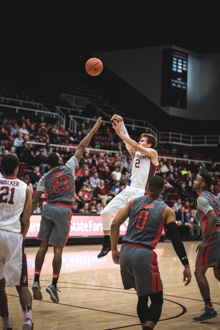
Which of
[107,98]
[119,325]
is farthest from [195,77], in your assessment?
[119,325]

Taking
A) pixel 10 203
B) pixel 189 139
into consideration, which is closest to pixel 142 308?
pixel 10 203

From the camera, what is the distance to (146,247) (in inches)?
197

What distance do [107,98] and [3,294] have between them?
2629 cm

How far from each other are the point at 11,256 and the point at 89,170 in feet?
46.0

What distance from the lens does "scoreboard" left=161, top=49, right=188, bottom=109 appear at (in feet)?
98.6

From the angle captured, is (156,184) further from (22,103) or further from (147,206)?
(22,103)

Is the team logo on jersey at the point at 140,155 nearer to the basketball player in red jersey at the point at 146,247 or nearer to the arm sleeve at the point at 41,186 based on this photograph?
the arm sleeve at the point at 41,186

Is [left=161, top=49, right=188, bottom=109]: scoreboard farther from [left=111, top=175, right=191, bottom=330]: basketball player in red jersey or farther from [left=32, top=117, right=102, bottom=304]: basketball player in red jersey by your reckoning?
[left=111, top=175, right=191, bottom=330]: basketball player in red jersey

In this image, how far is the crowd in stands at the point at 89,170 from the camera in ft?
56.8

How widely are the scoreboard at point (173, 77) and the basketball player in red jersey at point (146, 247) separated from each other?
25.5 meters

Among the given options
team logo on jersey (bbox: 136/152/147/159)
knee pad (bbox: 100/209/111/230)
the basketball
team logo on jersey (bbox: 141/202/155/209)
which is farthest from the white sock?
the basketball

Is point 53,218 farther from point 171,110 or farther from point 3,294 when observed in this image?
point 171,110

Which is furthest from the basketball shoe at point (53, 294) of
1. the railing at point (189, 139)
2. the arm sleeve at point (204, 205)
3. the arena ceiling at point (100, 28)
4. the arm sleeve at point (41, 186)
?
the railing at point (189, 139)

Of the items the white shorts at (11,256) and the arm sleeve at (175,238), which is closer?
the arm sleeve at (175,238)
